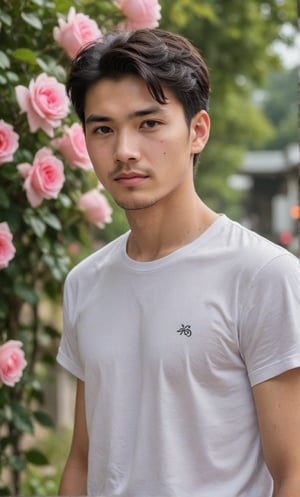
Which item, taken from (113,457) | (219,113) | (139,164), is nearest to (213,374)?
(113,457)

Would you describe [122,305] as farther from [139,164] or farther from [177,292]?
[139,164]

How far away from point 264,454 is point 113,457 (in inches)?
12.7

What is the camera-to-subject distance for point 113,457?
1844mm

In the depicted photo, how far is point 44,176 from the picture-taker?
280 centimetres

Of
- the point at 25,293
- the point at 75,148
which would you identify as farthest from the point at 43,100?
the point at 25,293

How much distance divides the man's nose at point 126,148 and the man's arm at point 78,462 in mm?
576

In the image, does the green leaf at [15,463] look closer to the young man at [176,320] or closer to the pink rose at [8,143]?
the pink rose at [8,143]

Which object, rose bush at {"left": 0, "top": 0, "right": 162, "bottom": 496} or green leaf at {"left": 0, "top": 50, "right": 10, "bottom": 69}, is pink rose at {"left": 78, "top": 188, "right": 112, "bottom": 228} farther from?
green leaf at {"left": 0, "top": 50, "right": 10, "bottom": 69}

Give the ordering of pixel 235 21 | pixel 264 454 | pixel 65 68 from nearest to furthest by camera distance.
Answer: pixel 264 454, pixel 65 68, pixel 235 21

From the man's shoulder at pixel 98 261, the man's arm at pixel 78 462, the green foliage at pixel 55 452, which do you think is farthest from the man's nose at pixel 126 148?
the green foliage at pixel 55 452

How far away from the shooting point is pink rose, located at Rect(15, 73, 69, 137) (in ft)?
8.78

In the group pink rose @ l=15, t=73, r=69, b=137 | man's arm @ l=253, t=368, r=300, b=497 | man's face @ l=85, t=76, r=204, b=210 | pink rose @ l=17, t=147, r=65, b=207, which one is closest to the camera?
man's arm @ l=253, t=368, r=300, b=497

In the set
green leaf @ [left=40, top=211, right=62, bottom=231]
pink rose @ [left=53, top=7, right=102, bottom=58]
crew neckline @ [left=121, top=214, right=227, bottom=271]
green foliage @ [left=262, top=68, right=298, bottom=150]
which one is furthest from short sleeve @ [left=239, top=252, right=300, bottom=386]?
green foliage @ [left=262, top=68, right=298, bottom=150]

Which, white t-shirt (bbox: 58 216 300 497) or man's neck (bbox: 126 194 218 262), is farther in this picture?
man's neck (bbox: 126 194 218 262)
